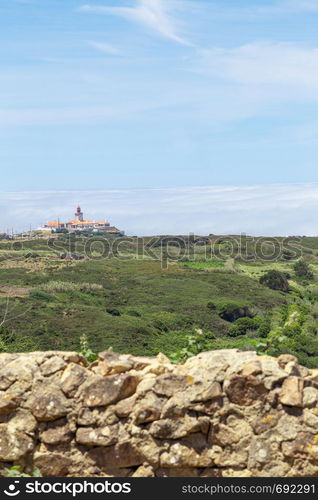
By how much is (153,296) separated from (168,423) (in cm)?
6990

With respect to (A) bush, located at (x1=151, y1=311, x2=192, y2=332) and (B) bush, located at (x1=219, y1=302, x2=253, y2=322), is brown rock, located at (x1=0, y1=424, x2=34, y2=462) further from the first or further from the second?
(B) bush, located at (x1=219, y1=302, x2=253, y2=322)

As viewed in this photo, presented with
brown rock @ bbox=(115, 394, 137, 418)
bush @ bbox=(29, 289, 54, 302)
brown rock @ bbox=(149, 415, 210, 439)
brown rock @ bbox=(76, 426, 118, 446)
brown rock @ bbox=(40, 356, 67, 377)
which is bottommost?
bush @ bbox=(29, 289, 54, 302)

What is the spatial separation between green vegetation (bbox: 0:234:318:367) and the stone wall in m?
17.2

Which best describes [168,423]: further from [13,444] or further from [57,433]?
[13,444]

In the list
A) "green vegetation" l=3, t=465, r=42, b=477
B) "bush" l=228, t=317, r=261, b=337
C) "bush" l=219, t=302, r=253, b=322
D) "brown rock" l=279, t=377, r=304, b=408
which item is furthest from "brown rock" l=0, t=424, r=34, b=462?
"bush" l=219, t=302, r=253, b=322

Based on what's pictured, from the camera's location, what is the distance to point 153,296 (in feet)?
258

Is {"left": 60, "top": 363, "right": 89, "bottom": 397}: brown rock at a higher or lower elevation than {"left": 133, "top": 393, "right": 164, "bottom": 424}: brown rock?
higher

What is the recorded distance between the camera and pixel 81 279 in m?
83.6

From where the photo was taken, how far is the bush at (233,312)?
68.6 m

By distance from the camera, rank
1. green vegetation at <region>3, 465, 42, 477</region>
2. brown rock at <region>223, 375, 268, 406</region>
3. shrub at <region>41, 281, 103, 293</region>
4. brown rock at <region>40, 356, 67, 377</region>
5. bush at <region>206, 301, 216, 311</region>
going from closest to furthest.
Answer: green vegetation at <region>3, 465, 42, 477</region>
brown rock at <region>223, 375, 268, 406</region>
brown rock at <region>40, 356, 67, 377</region>
bush at <region>206, 301, 216, 311</region>
shrub at <region>41, 281, 103, 293</region>

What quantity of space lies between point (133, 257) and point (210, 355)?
4142 inches

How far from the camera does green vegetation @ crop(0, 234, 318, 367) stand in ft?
165

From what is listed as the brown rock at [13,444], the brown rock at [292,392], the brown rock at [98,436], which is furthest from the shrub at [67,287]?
the brown rock at [292,392]

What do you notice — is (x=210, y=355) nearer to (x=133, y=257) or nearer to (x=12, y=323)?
(x=12, y=323)
